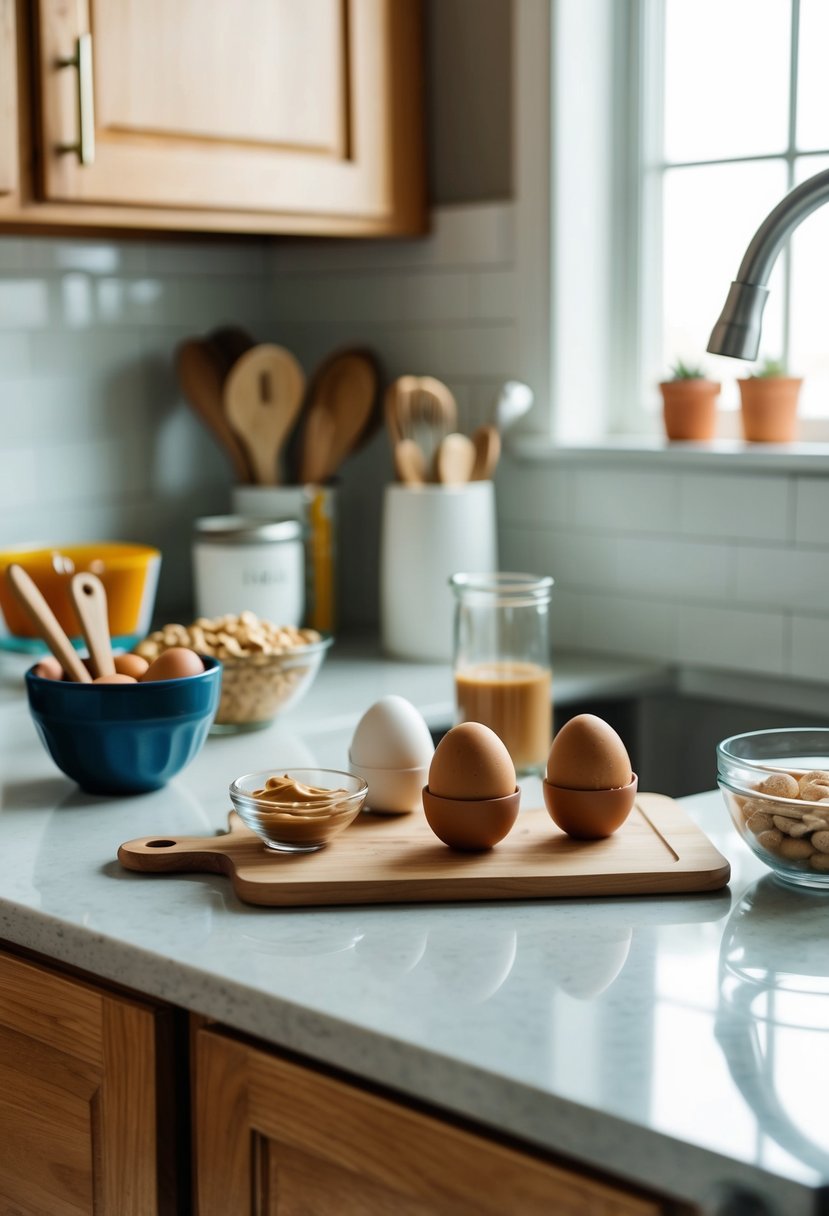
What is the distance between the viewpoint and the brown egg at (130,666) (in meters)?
1.48

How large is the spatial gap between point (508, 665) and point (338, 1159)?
2.45ft

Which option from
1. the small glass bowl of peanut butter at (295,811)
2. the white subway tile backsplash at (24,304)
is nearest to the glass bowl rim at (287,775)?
the small glass bowl of peanut butter at (295,811)

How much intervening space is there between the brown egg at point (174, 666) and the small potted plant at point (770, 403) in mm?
859

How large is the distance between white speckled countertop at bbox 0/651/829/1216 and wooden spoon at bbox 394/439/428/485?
0.74 metres

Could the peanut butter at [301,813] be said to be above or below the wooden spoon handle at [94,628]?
below

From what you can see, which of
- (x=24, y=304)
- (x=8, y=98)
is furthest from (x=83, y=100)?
(x=24, y=304)

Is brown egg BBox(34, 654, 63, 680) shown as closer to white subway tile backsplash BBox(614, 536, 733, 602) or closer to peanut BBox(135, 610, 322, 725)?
peanut BBox(135, 610, 322, 725)

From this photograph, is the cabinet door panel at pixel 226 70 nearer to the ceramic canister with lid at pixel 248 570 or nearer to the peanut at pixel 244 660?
the ceramic canister with lid at pixel 248 570

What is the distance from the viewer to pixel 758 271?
Result: 118 centimetres

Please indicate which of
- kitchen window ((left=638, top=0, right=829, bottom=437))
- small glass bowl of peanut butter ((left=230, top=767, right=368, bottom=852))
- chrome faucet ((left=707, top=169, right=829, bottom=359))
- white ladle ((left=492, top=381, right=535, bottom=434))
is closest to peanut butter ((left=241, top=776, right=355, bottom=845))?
small glass bowl of peanut butter ((left=230, top=767, right=368, bottom=852))

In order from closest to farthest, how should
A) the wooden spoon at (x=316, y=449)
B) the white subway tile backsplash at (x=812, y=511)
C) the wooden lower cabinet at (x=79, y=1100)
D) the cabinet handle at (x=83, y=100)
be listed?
1. the wooden lower cabinet at (x=79, y=1100)
2. the cabinet handle at (x=83, y=100)
3. the white subway tile backsplash at (x=812, y=511)
4. the wooden spoon at (x=316, y=449)

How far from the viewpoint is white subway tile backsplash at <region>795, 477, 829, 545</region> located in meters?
1.82

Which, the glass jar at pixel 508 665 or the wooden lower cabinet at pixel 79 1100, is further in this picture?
the glass jar at pixel 508 665

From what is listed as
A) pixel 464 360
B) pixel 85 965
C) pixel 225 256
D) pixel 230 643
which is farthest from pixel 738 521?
pixel 85 965
